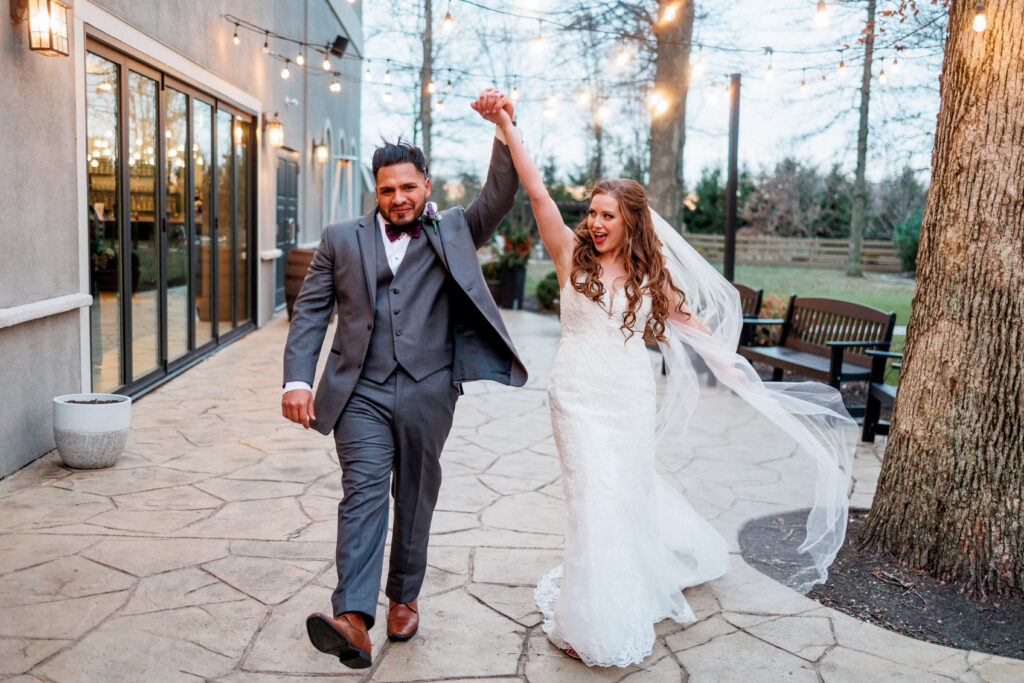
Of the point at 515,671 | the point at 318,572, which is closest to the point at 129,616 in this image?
the point at 318,572

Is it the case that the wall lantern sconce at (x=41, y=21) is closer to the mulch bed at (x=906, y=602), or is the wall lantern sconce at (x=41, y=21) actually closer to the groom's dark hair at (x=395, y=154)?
the groom's dark hair at (x=395, y=154)

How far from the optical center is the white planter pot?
5.41 m

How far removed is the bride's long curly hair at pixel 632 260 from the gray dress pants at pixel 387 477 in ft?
2.29

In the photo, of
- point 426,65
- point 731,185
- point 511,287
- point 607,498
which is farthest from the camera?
point 426,65

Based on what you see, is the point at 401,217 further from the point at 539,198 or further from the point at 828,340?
the point at 828,340

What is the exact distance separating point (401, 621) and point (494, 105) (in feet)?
6.26

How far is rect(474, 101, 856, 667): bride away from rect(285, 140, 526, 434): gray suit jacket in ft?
0.78

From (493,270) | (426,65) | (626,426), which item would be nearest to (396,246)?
(626,426)

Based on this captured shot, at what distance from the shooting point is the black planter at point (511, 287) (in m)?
16.2

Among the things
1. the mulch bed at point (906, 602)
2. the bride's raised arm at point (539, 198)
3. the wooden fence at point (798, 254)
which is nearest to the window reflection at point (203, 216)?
the bride's raised arm at point (539, 198)

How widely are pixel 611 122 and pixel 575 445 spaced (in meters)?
25.6

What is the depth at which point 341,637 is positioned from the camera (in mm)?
2729

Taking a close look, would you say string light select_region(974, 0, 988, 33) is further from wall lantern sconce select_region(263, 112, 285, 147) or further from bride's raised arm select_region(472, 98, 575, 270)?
wall lantern sconce select_region(263, 112, 285, 147)

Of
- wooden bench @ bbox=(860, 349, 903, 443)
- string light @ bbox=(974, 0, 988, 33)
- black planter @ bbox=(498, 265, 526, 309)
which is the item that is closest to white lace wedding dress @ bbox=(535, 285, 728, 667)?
string light @ bbox=(974, 0, 988, 33)
